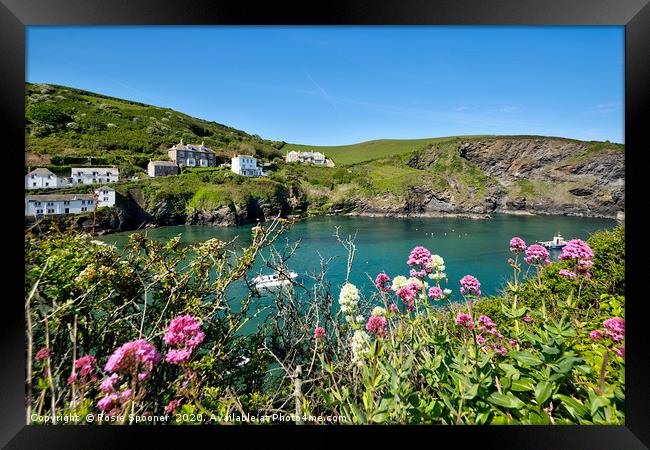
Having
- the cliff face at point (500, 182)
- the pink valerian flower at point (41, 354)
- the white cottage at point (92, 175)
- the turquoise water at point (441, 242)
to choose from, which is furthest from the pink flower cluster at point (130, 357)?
the cliff face at point (500, 182)

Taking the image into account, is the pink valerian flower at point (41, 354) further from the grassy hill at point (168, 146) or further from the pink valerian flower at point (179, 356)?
the grassy hill at point (168, 146)

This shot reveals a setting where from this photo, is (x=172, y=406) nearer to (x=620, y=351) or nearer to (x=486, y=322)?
(x=486, y=322)

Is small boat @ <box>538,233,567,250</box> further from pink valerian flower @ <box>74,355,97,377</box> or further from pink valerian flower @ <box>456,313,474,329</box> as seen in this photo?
pink valerian flower @ <box>74,355,97,377</box>

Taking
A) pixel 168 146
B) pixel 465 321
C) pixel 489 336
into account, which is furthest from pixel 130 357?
pixel 168 146

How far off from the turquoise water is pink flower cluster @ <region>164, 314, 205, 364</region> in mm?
4452

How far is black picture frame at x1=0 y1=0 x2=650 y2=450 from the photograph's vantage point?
1218mm

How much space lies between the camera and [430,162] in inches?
761

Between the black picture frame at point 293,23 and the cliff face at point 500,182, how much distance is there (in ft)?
15.5

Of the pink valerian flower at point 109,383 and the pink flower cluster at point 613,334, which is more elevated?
the pink flower cluster at point 613,334

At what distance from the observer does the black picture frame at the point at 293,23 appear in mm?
1218

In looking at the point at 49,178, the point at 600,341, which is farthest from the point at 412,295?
A: the point at 49,178

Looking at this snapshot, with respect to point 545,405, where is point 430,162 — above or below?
above
